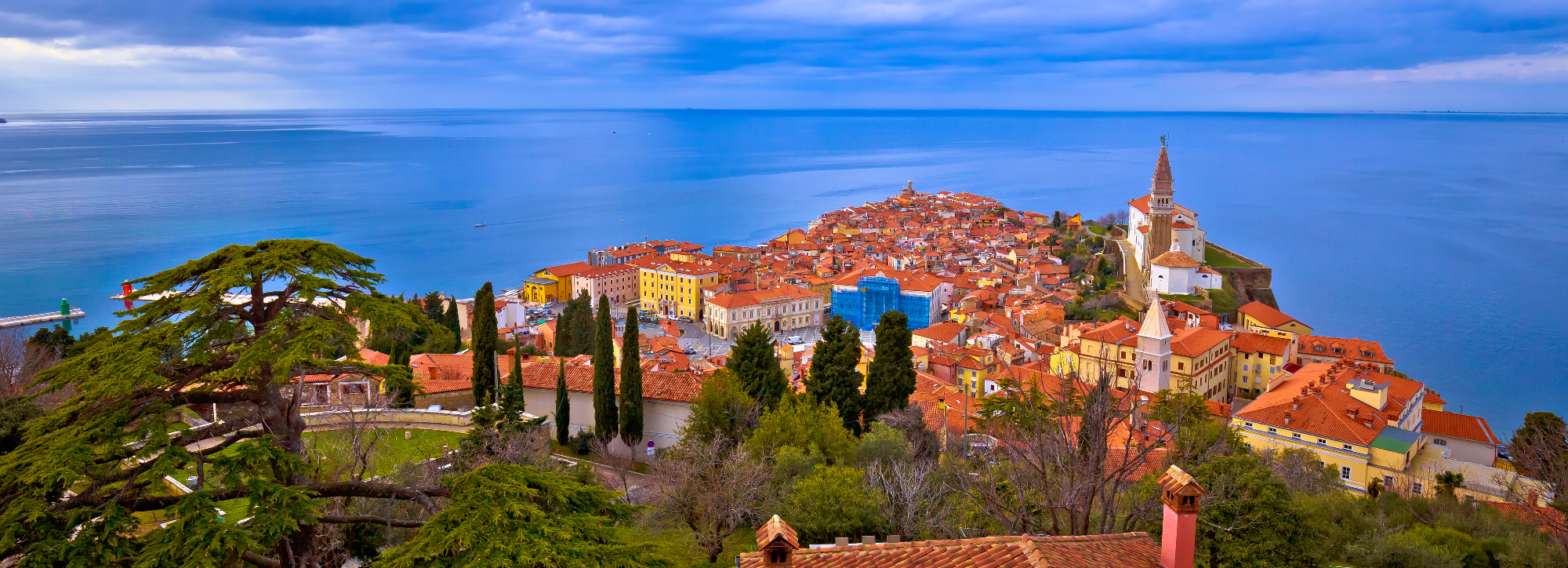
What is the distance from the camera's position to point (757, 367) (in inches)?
562

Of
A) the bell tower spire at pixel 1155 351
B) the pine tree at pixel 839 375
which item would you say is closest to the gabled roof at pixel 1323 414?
the bell tower spire at pixel 1155 351

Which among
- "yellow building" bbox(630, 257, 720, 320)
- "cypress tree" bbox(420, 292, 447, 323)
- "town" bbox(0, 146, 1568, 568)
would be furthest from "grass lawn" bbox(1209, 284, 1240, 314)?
"cypress tree" bbox(420, 292, 447, 323)

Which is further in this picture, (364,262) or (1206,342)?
(1206,342)

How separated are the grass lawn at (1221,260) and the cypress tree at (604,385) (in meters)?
33.9

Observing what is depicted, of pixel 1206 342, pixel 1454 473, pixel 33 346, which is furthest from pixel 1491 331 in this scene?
pixel 33 346

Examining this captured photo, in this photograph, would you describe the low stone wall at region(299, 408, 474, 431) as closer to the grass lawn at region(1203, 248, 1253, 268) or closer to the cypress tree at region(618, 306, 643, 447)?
the cypress tree at region(618, 306, 643, 447)

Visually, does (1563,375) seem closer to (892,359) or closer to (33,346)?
(892,359)

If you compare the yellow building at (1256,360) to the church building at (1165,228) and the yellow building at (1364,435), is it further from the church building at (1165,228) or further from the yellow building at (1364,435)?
the church building at (1165,228)

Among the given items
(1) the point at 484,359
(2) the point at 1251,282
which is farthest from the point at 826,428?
(2) the point at 1251,282

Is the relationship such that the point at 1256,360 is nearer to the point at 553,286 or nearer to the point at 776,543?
the point at 776,543

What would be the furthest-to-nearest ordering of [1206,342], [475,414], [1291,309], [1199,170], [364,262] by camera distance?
[1199,170] < [1291,309] < [1206,342] < [475,414] < [364,262]

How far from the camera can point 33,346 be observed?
17891 millimetres

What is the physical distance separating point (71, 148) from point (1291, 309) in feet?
474

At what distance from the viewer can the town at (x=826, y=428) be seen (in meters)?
5.01
